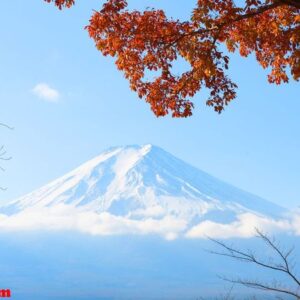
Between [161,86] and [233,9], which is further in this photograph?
[161,86]

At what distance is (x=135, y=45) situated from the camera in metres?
8.14

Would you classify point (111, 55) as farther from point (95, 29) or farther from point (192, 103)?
point (192, 103)

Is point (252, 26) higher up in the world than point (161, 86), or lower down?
higher up

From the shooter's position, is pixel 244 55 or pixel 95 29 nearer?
pixel 95 29

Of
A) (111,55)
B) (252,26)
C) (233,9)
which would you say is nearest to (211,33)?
(233,9)

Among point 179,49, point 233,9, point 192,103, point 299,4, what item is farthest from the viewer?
point 192,103

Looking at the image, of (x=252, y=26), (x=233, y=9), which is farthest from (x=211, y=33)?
(x=252, y=26)

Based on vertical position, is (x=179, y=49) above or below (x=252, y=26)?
below

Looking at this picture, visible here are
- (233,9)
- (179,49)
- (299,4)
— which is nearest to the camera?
(299,4)

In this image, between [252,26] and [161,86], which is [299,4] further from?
[161,86]

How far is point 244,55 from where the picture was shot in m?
9.02

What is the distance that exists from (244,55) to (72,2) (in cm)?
288

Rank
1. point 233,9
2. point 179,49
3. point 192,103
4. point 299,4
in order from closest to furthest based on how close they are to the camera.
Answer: point 299,4 → point 233,9 → point 179,49 → point 192,103

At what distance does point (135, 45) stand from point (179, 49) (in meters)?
0.66
